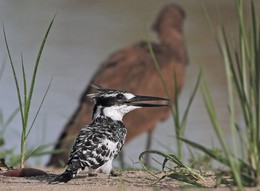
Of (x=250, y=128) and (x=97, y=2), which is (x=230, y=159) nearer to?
(x=250, y=128)

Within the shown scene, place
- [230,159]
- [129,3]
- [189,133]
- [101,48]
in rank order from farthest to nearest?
[129,3], [101,48], [189,133], [230,159]

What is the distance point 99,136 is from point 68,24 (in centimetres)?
1177

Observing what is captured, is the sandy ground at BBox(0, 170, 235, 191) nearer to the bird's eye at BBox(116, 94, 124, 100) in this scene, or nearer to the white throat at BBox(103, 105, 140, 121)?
the white throat at BBox(103, 105, 140, 121)

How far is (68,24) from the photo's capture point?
17.2m

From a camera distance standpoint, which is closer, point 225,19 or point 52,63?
point 52,63

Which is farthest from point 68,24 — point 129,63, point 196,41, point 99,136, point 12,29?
point 99,136

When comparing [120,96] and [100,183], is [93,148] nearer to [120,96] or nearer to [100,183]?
[100,183]

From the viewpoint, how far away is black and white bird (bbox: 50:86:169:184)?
528cm

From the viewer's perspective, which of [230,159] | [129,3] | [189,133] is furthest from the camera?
[129,3]

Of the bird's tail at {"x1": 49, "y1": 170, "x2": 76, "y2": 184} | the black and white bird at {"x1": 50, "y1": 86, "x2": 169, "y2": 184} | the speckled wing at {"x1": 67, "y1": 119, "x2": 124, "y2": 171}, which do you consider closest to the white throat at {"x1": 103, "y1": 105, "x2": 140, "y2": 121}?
the black and white bird at {"x1": 50, "y1": 86, "x2": 169, "y2": 184}

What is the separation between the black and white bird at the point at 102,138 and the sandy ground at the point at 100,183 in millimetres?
65

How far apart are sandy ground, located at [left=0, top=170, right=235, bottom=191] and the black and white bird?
7 centimetres

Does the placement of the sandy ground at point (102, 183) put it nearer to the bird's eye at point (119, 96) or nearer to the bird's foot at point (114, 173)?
the bird's foot at point (114, 173)

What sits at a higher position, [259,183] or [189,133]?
[259,183]
